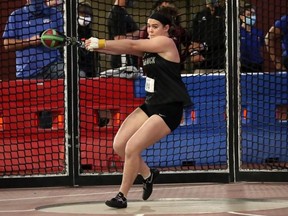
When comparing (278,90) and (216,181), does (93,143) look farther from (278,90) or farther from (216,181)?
(278,90)

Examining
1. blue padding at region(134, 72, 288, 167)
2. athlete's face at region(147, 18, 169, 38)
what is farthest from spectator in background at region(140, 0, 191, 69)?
athlete's face at region(147, 18, 169, 38)

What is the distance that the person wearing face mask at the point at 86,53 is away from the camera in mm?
12156

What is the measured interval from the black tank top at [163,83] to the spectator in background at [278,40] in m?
3.53

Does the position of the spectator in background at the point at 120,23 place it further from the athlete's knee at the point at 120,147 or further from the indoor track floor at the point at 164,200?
the athlete's knee at the point at 120,147

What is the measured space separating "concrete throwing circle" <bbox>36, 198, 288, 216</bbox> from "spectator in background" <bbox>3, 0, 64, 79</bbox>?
307 cm

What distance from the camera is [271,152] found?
12.5m

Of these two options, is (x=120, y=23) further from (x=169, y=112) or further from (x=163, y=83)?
(x=169, y=112)

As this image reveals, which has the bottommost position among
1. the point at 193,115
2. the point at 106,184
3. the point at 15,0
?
the point at 106,184

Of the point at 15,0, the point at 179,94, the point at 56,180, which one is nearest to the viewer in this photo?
the point at 179,94

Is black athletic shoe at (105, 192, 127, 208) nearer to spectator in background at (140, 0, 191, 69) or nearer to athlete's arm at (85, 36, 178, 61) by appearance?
athlete's arm at (85, 36, 178, 61)

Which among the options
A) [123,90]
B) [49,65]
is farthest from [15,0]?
[123,90]

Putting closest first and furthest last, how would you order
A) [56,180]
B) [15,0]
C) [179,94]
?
[179,94]
[56,180]
[15,0]

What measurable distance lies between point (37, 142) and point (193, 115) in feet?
7.13

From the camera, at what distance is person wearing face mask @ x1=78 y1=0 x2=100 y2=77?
12156mm
